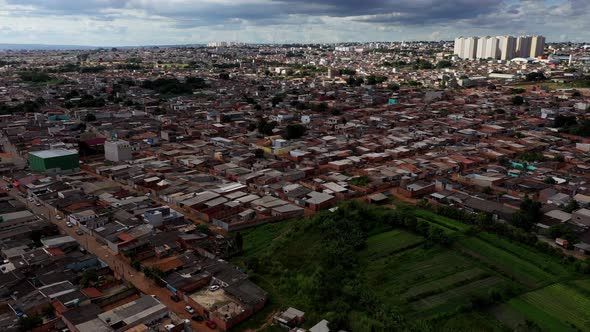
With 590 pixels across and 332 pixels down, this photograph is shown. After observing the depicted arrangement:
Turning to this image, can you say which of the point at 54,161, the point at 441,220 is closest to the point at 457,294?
the point at 441,220

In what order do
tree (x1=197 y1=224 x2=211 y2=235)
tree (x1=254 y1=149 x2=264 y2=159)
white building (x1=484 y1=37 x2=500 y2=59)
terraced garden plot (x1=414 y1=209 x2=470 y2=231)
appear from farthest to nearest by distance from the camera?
white building (x1=484 y1=37 x2=500 y2=59) → tree (x1=254 y1=149 x2=264 y2=159) → terraced garden plot (x1=414 y1=209 x2=470 y2=231) → tree (x1=197 y1=224 x2=211 y2=235)

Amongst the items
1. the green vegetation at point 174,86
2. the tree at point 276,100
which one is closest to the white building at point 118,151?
the tree at point 276,100

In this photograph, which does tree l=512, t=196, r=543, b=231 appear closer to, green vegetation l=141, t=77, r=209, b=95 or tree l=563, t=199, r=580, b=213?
tree l=563, t=199, r=580, b=213

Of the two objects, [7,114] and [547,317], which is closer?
[547,317]

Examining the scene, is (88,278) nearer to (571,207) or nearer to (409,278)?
(409,278)

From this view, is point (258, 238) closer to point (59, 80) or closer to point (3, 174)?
point (3, 174)

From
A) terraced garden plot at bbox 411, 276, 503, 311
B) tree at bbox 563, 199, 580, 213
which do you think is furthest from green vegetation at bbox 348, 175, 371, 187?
terraced garden plot at bbox 411, 276, 503, 311

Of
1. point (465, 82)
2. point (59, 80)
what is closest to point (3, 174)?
point (59, 80)
